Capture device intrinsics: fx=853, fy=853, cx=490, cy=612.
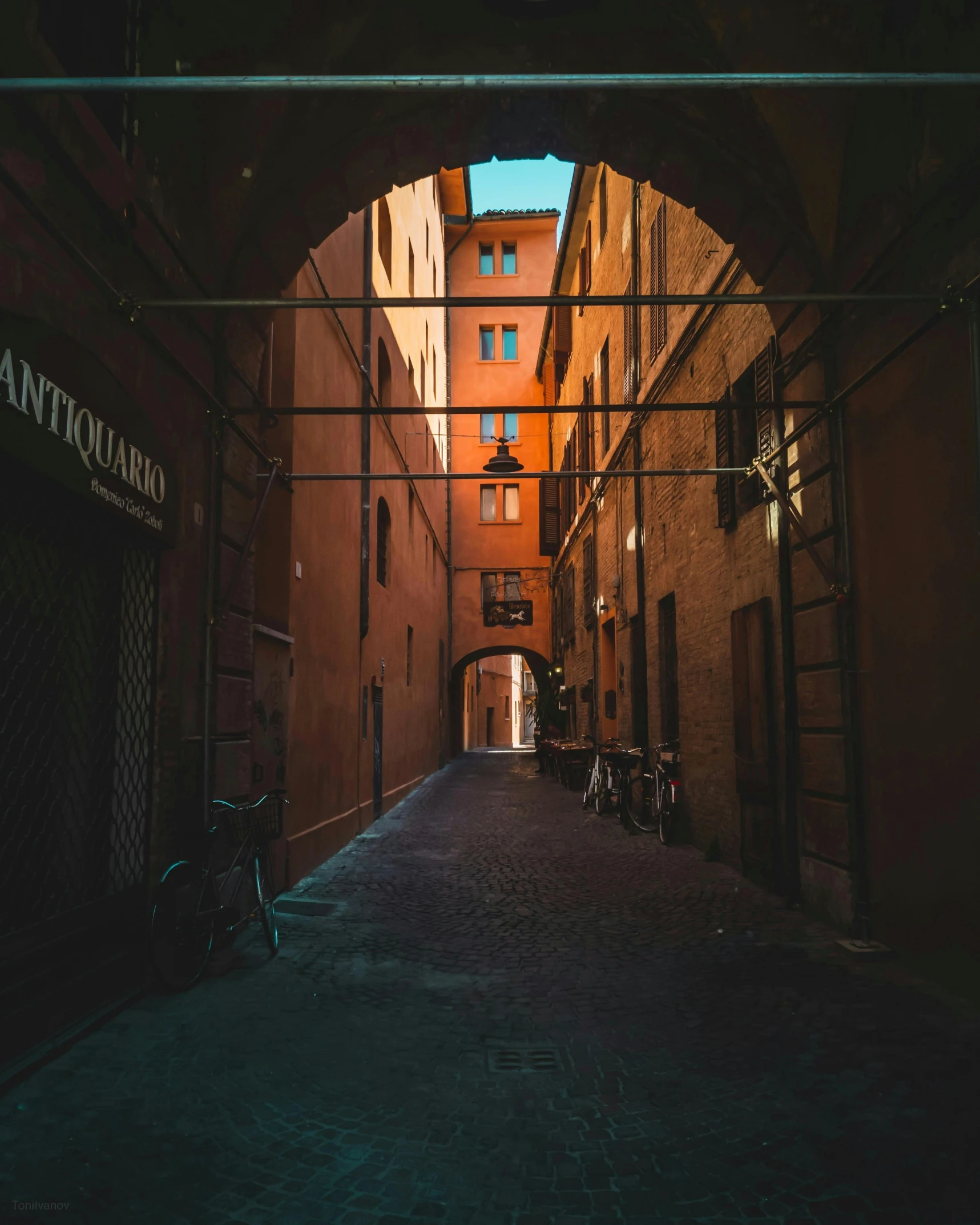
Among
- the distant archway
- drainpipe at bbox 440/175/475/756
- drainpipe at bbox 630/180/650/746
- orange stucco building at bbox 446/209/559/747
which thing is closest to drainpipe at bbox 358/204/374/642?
drainpipe at bbox 630/180/650/746

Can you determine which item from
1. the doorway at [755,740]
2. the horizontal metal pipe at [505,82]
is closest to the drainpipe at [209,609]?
the horizontal metal pipe at [505,82]

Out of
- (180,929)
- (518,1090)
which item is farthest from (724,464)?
(518,1090)

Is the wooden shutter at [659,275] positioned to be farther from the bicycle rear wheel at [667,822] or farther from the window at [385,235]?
the bicycle rear wheel at [667,822]

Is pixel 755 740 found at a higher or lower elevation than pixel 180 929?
higher

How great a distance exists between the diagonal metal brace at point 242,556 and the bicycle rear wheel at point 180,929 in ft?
5.31

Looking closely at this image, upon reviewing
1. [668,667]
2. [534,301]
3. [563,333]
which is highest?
[563,333]

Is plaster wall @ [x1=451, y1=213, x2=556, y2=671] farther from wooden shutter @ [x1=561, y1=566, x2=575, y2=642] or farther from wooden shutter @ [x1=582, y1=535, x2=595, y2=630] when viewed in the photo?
wooden shutter @ [x1=582, y1=535, x2=595, y2=630]

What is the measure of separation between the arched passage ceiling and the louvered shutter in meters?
2.03

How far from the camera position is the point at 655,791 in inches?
438

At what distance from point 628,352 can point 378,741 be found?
747 centimetres

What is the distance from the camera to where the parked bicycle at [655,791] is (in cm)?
1011

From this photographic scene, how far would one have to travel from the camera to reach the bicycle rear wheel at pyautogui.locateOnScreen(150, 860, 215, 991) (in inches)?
182

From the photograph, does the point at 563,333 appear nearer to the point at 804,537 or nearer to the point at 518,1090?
the point at 804,537

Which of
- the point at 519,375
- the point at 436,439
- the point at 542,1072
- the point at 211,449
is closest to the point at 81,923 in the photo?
the point at 542,1072
